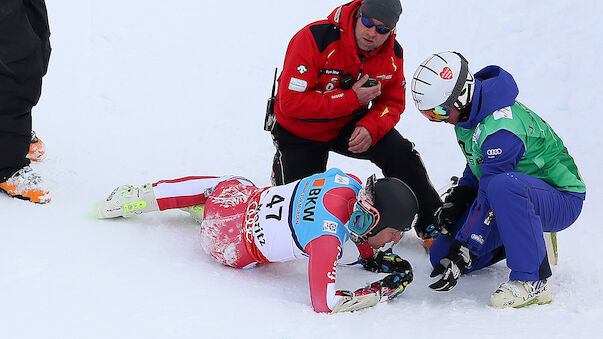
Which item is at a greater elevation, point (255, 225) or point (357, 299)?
point (255, 225)

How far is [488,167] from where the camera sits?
3645mm

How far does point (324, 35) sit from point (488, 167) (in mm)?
1438

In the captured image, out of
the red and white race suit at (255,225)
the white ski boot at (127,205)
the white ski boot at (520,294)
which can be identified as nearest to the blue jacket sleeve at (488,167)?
the white ski boot at (520,294)

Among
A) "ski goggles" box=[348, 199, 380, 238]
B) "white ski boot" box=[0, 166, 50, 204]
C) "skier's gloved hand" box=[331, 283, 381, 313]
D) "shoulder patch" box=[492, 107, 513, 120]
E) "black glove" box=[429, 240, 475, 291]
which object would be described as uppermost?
"shoulder patch" box=[492, 107, 513, 120]

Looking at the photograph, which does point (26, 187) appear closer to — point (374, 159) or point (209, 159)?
point (209, 159)

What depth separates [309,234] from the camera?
3.38 meters

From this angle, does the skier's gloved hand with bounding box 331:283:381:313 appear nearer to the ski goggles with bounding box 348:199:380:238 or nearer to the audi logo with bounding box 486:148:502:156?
the ski goggles with bounding box 348:199:380:238

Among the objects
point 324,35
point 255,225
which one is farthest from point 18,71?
point 324,35

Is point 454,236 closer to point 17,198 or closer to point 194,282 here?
point 194,282

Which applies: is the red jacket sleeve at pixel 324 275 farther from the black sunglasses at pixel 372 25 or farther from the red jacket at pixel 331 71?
the black sunglasses at pixel 372 25

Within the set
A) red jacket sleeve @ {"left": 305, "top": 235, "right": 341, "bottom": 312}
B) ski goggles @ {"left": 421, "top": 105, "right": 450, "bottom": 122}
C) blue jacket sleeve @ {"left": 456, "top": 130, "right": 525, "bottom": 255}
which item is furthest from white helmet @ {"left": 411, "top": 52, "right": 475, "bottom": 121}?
red jacket sleeve @ {"left": 305, "top": 235, "right": 341, "bottom": 312}

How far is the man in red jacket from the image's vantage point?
14.0ft

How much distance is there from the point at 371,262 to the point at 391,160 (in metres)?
0.86

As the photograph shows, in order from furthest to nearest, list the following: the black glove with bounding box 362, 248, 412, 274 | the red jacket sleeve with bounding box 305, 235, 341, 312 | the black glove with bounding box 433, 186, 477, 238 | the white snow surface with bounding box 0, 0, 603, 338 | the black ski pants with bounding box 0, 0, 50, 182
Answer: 1. the black glove with bounding box 433, 186, 477, 238
2. the black glove with bounding box 362, 248, 412, 274
3. the black ski pants with bounding box 0, 0, 50, 182
4. the red jacket sleeve with bounding box 305, 235, 341, 312
5. the white snow surface with bounding box 0, 0, 603, 338
